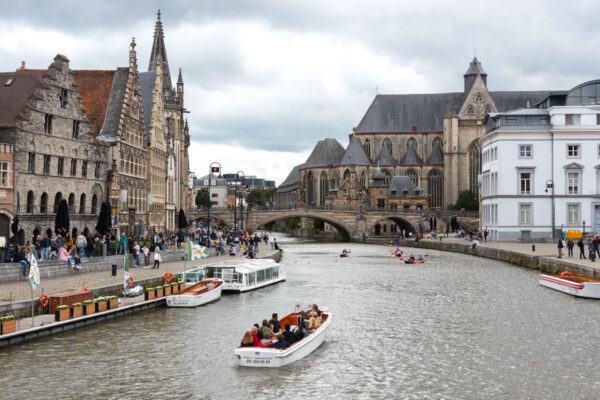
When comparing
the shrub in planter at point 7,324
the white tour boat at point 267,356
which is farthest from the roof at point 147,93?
the white tour boat at point 267,356

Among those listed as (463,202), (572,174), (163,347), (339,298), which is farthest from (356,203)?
(163,347)

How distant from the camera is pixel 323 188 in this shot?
13700cm

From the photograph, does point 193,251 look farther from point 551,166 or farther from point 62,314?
point 551,166

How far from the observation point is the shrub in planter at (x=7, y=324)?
2058 cm

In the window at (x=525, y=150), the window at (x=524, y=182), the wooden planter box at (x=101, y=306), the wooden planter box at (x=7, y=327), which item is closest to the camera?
the wooden planter box at (x=7, y=327)

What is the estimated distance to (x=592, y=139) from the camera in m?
60.2

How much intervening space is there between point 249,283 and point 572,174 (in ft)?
119

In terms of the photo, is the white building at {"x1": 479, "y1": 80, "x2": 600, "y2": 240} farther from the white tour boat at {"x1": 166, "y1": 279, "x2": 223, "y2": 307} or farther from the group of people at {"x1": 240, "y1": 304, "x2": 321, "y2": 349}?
the group of people at {"x1": 240, "y1": 304, "x2": 321, "y2": 349}

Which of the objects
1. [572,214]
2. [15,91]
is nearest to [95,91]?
[15,91]

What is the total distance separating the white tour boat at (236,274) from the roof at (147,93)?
27407 mm

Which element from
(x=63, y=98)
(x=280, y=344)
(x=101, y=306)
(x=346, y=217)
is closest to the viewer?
(x=280, y=344)

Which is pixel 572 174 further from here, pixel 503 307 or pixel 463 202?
pixel 463 202

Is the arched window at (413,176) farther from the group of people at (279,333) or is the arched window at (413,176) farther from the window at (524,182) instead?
the group of people at (279,333)

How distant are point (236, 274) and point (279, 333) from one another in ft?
51.9
